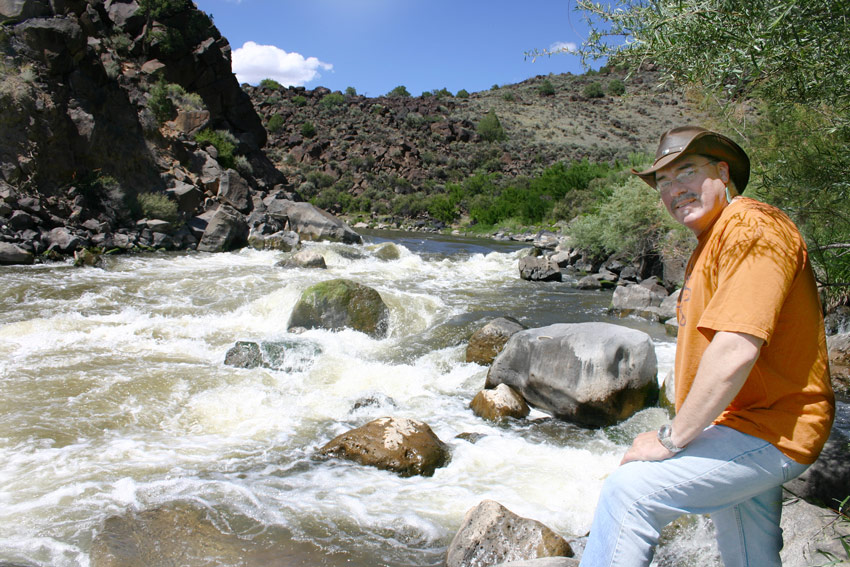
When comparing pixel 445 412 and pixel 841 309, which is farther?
pixel 841 309

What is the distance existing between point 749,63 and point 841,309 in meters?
8.45

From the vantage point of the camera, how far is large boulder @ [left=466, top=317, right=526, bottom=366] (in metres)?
8.84

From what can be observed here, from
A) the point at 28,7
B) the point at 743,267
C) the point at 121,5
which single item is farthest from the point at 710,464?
the point at 121,5

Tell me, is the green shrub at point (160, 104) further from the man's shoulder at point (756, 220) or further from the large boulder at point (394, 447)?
the man's shoulder at point (756, 220)

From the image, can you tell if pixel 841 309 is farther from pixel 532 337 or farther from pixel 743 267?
pixel 743 267

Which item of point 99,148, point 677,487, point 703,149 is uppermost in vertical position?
point 99,148

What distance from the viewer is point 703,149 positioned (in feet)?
6.40

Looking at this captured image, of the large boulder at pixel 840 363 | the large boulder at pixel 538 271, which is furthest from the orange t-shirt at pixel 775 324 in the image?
the large boulder at pixel 538 271

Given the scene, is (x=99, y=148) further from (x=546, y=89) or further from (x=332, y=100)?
(x=546, y=89)

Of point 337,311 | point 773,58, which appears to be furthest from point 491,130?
point 773,58

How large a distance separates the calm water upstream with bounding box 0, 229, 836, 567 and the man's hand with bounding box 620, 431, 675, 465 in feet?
8.78

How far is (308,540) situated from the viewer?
4.21m

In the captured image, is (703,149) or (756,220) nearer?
(756,220)

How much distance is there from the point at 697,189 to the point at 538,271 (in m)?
16.6
